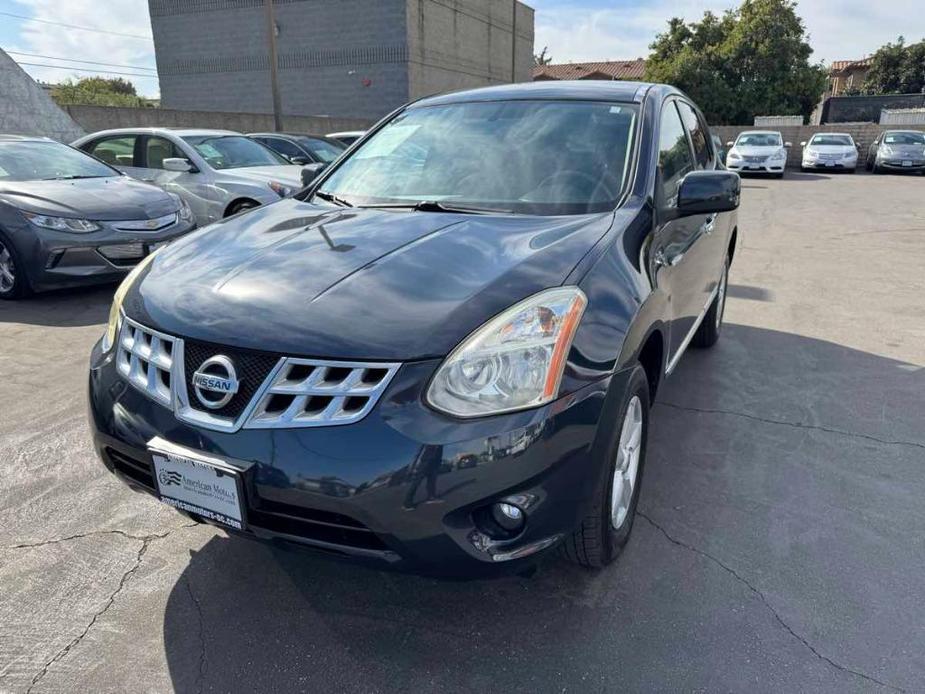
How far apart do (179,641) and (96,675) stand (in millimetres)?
230

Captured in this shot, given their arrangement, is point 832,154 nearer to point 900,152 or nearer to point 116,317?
point 900,152

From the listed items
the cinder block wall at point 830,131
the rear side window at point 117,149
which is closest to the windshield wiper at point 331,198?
the rear side window at point 117,149

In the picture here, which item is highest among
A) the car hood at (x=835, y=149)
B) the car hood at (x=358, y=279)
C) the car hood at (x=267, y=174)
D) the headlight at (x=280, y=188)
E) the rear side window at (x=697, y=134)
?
the rear side window at (x=697, y=134)

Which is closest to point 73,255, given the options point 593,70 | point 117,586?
point 117,586

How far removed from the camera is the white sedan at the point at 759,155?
65.4 ft

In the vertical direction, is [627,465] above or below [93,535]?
above

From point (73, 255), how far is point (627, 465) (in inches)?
208

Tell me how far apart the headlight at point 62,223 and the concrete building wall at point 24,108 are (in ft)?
29.9

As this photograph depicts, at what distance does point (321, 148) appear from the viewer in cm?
1164

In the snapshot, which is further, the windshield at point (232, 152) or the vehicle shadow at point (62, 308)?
the windshield at point (232, 152)

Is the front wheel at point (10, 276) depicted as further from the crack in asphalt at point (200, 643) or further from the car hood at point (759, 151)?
the car hood at point (759, 151)

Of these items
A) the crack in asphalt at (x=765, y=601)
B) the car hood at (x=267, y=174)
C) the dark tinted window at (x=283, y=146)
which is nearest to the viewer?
the crack in asphalt at (x=765, y=601)

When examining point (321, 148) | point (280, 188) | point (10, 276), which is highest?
point (321, 148)

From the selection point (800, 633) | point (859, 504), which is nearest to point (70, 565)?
point (800, 633)
